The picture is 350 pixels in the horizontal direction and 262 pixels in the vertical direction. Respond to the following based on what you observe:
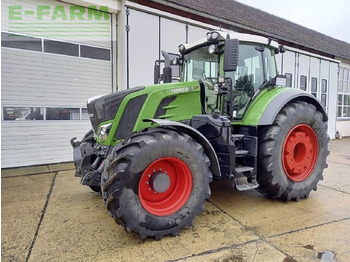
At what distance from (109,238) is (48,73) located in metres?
5.17

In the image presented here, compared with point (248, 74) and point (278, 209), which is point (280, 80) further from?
point (278, 209)

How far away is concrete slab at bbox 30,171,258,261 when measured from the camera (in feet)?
8.28

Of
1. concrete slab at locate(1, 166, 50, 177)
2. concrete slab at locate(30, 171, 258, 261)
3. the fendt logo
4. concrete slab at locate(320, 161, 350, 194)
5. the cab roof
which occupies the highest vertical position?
the fendt logo

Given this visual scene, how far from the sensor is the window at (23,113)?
6133 millimetres

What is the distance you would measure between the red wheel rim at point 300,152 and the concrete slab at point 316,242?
0.95 meters

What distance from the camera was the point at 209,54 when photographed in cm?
390

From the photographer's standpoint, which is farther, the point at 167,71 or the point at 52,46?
the point at 52,46

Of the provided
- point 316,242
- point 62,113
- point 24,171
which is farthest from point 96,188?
point 62,113

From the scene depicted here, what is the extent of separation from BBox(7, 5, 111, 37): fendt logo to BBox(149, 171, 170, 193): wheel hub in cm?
546

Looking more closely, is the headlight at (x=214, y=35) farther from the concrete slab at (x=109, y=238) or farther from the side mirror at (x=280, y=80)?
the concrete slab at (x=109, y=238)

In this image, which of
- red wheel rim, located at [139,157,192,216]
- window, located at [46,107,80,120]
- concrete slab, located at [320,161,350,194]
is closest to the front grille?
red wheel rim, located at [139,157,192,216]

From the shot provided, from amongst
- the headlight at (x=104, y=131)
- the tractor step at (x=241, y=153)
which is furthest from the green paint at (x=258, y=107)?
the headlight at (x=104, y=131)

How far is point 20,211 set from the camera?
3590mm

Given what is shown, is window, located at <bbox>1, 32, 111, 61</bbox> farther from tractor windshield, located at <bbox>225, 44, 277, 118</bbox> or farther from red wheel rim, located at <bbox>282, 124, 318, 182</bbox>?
red wheel rim, located at <bbox>282, 124, 318, 182</bbox>
